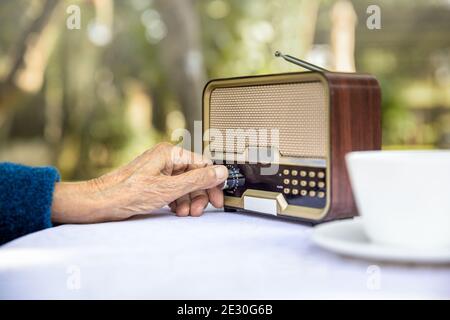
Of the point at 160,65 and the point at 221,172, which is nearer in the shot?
the point at 221,172

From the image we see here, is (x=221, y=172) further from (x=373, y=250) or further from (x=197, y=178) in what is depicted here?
(x=373, y=250)

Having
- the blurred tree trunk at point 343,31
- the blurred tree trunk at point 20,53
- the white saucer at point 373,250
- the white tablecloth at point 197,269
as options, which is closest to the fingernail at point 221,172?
the white tablecloth at point 197,269

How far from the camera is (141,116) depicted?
6074 mm

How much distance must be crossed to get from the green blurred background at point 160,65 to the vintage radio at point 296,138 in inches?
183

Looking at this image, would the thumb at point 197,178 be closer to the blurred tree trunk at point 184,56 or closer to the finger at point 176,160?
the finger at point 176,160

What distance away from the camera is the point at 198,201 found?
843 mm

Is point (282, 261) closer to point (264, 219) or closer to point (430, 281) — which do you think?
point (430, 281)

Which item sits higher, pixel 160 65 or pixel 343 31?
pixel 343 31

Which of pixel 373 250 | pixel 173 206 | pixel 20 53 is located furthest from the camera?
pixel 20 53

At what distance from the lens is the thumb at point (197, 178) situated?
2.64 feet

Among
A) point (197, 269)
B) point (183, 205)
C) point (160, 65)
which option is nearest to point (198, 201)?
point (183, 205)

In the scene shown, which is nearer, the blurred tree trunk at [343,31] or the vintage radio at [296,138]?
the vintage radio at [296,138]

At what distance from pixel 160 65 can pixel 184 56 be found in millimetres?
1834

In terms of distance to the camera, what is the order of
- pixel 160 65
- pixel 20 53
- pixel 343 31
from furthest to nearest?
pixel 160 65 → pixel 343 31 → pixel 20 53
